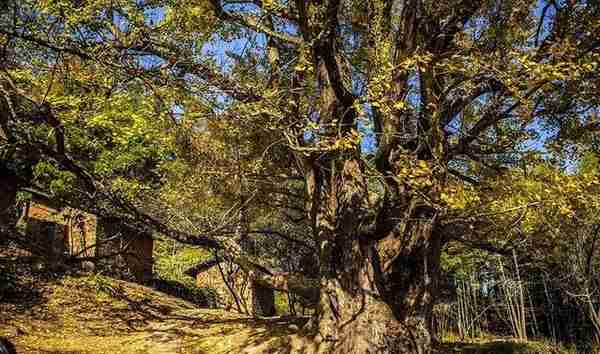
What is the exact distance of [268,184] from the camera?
33.4 feet

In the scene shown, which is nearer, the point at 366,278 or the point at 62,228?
the point at 366,278

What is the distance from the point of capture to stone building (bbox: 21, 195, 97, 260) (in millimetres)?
14570

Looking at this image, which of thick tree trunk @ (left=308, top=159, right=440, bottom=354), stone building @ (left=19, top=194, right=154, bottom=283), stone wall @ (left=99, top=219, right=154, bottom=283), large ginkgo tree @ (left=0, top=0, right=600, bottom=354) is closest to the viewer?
large ginkgo tree @ (left=0, top=0, right=600, bottom=354)

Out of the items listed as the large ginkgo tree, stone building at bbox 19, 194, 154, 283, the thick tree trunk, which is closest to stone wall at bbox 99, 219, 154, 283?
stone building at bbox 19, 194, 154, 283

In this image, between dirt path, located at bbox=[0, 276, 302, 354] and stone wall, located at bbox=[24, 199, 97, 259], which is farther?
stone wall, located at bbox=[24, 199, 97, 259]

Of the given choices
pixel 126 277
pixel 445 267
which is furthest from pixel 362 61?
pixel 445 267

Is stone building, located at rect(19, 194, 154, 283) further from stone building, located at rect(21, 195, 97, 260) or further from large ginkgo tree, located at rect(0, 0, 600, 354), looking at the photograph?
large ginkgo tree, located at rect(0, 0, 600, 354)

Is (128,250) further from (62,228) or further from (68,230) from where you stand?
(62,228)

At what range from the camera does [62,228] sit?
1502 cm

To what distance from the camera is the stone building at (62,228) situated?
47.8ft

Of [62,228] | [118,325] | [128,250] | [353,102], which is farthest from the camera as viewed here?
[128,250]

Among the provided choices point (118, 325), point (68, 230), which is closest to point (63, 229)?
point (68, 230)

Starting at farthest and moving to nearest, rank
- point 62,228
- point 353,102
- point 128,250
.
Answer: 1. point 128,250
2. point 62,228
3. point 353,102

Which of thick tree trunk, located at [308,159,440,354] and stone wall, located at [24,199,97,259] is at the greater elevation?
stone wall, located at [24,199,97,259]
